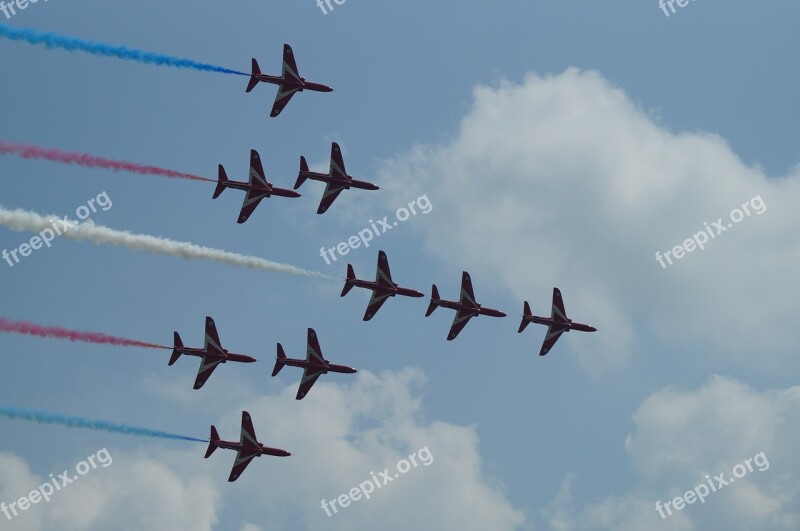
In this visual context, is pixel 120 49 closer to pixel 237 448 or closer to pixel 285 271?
pixel 285 271

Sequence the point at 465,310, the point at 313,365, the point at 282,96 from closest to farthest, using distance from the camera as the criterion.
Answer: the point at 282,96 < the point at 313,365 < the point at 465,310

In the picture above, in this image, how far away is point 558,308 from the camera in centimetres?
12812

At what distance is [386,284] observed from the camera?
123 m

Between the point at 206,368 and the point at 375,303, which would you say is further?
the point at 375,303

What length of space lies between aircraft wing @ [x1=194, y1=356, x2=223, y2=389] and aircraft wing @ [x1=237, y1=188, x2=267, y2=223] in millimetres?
13756

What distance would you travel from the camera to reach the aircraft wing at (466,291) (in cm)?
12619

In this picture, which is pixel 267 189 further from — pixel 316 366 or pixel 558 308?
pixel 558 308

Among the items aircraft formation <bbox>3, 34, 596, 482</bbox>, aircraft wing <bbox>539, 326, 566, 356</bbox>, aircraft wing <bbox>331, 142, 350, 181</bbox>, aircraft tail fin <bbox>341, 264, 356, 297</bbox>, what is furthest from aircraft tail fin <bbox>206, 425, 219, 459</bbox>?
aircraft wing <bbox>539, 326, 566, 356</bbox>

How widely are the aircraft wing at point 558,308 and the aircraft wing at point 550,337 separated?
114cm

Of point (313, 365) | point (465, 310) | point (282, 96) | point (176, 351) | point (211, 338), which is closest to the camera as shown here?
point (176, 351)

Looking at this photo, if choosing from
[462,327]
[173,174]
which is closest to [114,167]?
[173,174]

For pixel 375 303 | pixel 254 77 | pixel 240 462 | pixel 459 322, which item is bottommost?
pixel 240 462

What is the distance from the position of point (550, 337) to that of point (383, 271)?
60.4 feet

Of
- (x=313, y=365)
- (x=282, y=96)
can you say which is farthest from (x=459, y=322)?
(x=282, y=96)
